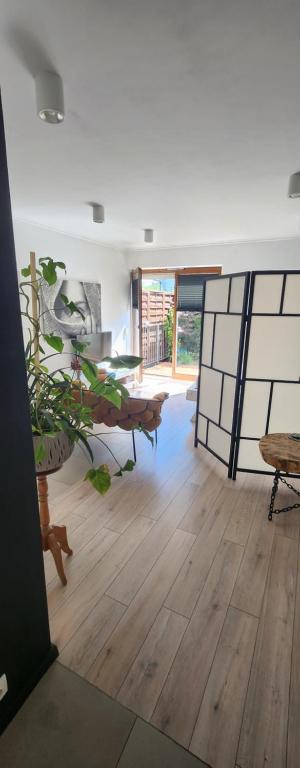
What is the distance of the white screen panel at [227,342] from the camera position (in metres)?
→ 2.52

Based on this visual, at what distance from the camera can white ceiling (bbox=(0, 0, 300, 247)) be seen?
3.62 ft

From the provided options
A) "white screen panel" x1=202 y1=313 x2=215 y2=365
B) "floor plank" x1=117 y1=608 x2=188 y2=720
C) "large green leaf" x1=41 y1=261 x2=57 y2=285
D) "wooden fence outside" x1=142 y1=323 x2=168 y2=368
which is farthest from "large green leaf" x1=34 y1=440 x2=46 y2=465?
"wooden fence outside" x1=142 y1=323 x2=168 y2=368

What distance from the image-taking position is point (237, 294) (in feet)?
8.11

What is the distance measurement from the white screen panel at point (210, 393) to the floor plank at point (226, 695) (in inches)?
65.7

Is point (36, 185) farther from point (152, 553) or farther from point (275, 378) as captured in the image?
point (152, 553)

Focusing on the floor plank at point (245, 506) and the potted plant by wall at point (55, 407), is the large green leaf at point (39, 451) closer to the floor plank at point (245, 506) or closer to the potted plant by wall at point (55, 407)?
the potted plant by wall at point (55, 407)

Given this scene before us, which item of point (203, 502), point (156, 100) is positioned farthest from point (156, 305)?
point (156, 100)

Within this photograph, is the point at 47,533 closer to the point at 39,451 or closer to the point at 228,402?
the point at 39,451

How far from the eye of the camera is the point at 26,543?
108 cm

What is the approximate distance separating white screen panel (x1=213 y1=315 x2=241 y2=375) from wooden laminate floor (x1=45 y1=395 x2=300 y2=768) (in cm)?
105

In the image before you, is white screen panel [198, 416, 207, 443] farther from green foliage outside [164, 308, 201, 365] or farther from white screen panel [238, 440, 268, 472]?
green foliage outside [164, 308, 201, 365]

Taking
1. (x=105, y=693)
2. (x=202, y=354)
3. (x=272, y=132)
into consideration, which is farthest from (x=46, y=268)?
(x=202, y=354)

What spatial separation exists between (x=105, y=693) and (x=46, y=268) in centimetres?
169

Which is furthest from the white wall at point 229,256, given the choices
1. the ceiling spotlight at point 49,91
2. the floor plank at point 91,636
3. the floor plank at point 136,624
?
the floor plank at point 91,636
